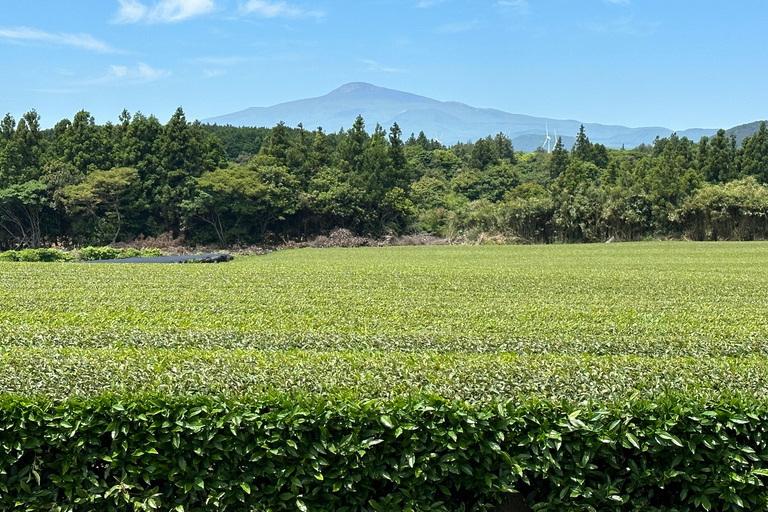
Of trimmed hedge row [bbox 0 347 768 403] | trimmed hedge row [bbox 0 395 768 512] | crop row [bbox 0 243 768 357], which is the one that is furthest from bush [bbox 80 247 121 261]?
trimmed hedge row [bbox 0 395 768 512]

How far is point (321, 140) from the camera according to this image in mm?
37375

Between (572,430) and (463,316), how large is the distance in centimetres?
441

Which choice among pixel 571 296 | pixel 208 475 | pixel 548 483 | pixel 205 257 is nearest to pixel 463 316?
pixel 571 296

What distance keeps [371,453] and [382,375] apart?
2.52 feet

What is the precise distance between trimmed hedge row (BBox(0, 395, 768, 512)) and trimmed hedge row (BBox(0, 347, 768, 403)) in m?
0.22

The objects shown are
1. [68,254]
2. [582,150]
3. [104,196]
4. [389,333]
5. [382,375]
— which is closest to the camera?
[382,375]

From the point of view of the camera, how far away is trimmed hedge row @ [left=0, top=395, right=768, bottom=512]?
126 inches

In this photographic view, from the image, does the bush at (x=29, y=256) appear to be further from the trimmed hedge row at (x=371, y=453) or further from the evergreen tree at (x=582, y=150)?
the evergreen tree at (x=582, y=150)

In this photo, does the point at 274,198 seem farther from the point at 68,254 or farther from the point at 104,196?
the point at 68,254

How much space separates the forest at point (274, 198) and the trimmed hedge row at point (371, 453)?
27531 mm

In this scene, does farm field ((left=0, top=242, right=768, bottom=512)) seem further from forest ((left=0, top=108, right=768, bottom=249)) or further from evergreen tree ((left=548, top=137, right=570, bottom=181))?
evergreen tree ((left=548, top=137, right=570, bottom=181))

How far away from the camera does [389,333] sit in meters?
6.22

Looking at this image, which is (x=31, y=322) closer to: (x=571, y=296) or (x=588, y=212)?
(x=571, y=296)

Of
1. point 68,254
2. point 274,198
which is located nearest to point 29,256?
point 68,254
